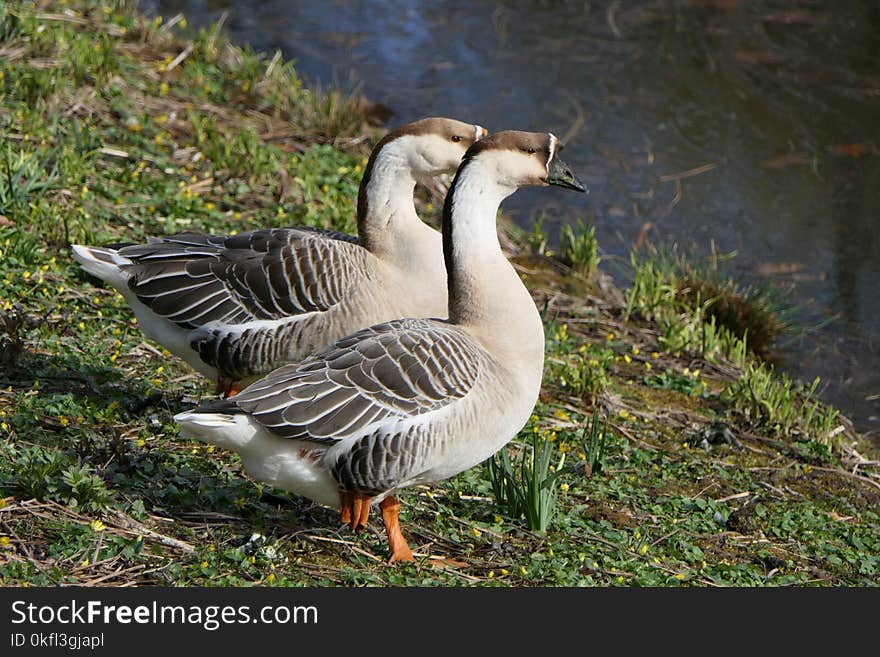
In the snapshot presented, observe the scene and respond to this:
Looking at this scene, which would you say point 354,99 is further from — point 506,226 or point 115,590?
point 115,590

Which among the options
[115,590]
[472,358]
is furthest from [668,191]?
[115,590]

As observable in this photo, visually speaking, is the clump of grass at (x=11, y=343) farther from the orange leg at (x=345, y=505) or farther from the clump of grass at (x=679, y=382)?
the clump of grass at (x=679, y=382)

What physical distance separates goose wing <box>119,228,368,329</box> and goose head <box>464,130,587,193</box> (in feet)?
3.69

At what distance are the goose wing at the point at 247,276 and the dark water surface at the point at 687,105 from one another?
411 cm

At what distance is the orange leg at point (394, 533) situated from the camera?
16.6ft

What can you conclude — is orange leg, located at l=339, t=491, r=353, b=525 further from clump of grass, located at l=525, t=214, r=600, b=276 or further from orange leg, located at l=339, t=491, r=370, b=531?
clump of grass, located at l=525, t=214, r=600, b=276

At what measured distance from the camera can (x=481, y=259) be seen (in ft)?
17.1

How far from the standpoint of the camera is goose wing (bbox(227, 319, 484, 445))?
15.7ft

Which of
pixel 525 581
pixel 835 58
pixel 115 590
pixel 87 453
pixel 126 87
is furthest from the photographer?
pixel 835 58

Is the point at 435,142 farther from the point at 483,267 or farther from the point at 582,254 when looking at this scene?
the point at 582,254

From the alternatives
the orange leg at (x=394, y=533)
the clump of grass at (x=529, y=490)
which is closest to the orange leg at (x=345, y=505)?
the orange leg at (x=394, y=533)

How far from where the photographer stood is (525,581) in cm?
503

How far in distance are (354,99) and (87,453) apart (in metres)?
5.80

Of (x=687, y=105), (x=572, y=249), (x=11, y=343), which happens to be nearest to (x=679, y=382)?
(x=572, y=249)
